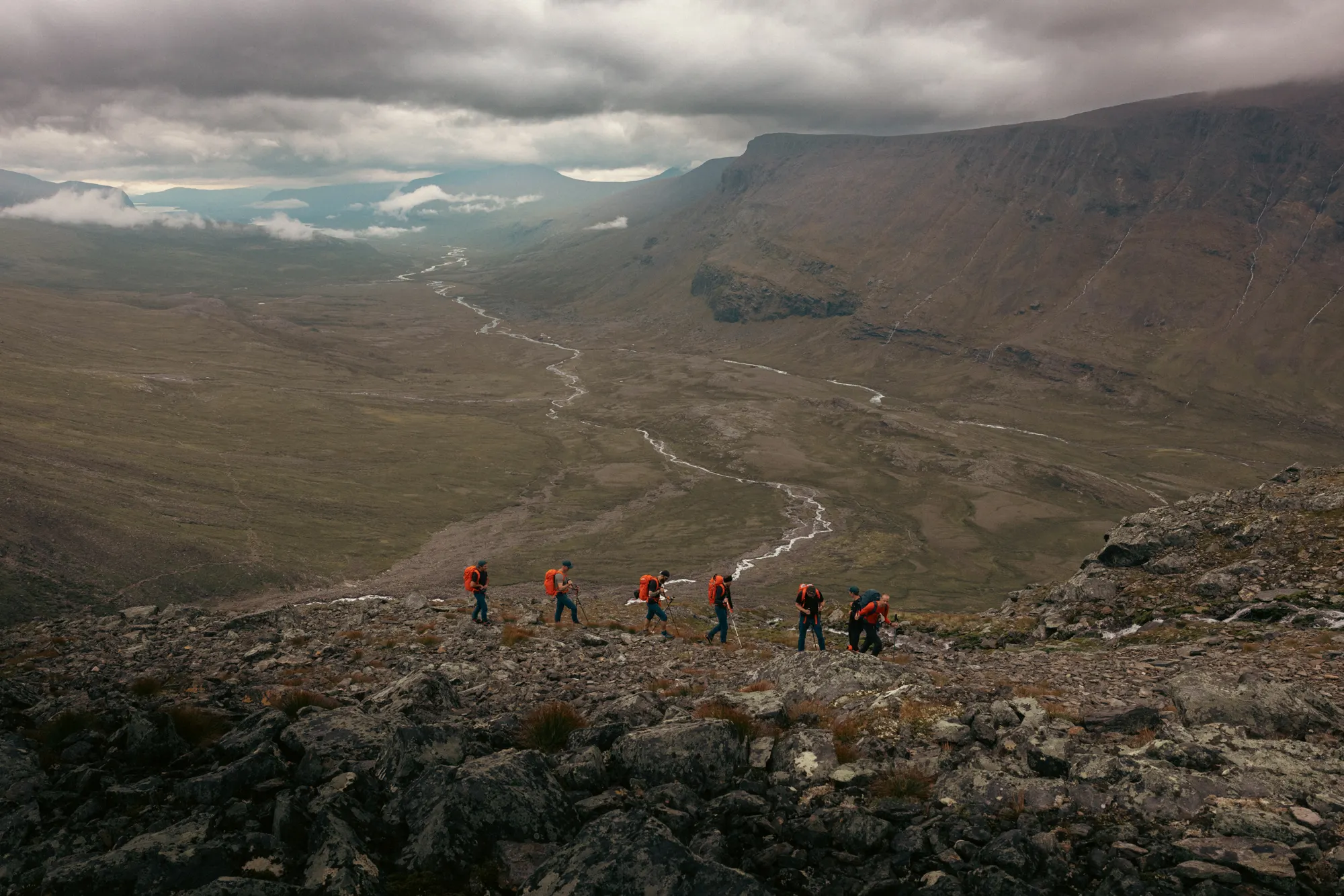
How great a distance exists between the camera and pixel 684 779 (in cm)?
1372

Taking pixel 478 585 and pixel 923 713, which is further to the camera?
pixel 478 585

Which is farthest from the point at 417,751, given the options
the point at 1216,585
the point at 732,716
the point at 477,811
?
the point at 1216,585

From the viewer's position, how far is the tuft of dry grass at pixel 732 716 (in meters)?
15.6

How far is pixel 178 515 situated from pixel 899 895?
140398mm

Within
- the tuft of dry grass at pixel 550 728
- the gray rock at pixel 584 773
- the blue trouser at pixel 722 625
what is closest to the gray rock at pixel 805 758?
the gray rock at pixel 584 773

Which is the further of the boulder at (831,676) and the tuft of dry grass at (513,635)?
the tuft of dry grass at (513,635)

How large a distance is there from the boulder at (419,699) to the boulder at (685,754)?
6133 mm

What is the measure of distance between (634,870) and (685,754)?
13.2 feet

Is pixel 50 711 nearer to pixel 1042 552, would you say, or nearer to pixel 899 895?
pixel 899 895

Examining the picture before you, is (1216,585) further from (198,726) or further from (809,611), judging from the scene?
(198,726)

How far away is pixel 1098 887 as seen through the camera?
10.2 meters

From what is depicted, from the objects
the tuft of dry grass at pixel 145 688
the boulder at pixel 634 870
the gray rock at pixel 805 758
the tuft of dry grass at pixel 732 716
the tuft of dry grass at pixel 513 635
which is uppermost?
the boulder at pixel 634 870

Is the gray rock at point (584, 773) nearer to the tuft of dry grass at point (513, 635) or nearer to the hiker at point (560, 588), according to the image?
the tuft of dry grass at point (513, 635)

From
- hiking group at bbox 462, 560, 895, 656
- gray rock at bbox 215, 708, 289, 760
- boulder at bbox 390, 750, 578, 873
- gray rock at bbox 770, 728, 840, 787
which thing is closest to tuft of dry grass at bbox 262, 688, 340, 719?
gray rock at bbox 215, 708, 289, 760
